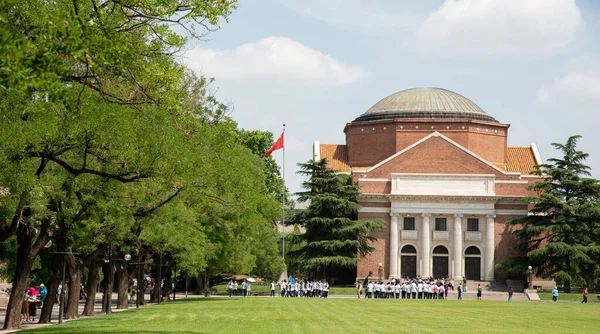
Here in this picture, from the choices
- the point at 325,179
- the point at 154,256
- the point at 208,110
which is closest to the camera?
the point at 208,110

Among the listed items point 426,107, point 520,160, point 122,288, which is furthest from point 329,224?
point 122,288

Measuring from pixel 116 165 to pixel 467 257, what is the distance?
6193cm

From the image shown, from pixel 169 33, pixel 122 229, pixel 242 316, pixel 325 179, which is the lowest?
pixel 242 316

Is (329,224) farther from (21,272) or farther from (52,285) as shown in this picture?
(21,272)

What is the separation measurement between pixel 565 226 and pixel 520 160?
71.8 ft

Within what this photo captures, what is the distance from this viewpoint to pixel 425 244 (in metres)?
82.3

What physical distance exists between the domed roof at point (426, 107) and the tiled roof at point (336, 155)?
420 cm

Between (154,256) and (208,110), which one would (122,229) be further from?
(154,256)

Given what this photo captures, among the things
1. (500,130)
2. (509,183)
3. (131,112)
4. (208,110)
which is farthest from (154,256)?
(500,130)

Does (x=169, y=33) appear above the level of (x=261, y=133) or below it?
below

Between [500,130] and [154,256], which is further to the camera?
[500,130]

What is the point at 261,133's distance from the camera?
9231cm

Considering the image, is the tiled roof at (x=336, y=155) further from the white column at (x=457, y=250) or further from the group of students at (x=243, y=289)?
the group of students at (x=243, y=289)

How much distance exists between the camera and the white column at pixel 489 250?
81188 mm
